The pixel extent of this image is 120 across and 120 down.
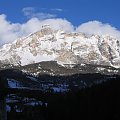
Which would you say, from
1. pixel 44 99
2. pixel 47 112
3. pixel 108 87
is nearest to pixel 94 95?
pixel 108 87

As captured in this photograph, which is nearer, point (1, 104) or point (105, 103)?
point (1, 104)

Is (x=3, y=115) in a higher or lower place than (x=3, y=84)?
lower

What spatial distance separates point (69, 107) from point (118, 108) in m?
22.4

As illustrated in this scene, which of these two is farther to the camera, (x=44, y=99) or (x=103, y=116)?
(x=103, y=116)

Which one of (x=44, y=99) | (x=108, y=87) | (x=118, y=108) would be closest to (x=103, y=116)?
(x=118, y=108)

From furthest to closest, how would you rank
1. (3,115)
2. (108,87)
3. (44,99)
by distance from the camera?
(108,87) < (44,99) < (3,115)

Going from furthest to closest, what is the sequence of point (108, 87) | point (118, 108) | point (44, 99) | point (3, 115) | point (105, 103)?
point (108, 87) < point (105, 103) < point (118, 108) < point (44, 99) < point (3, 115)

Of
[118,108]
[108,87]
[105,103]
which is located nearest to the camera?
[118,108]

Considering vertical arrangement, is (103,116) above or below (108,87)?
below

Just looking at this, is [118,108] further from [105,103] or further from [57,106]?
[57,106]

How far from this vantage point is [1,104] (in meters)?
8.21

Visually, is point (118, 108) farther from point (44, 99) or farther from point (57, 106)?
point (44, 99)

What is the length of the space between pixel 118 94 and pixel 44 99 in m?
81.3

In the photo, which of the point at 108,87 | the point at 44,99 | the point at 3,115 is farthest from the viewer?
the point at 108,87
